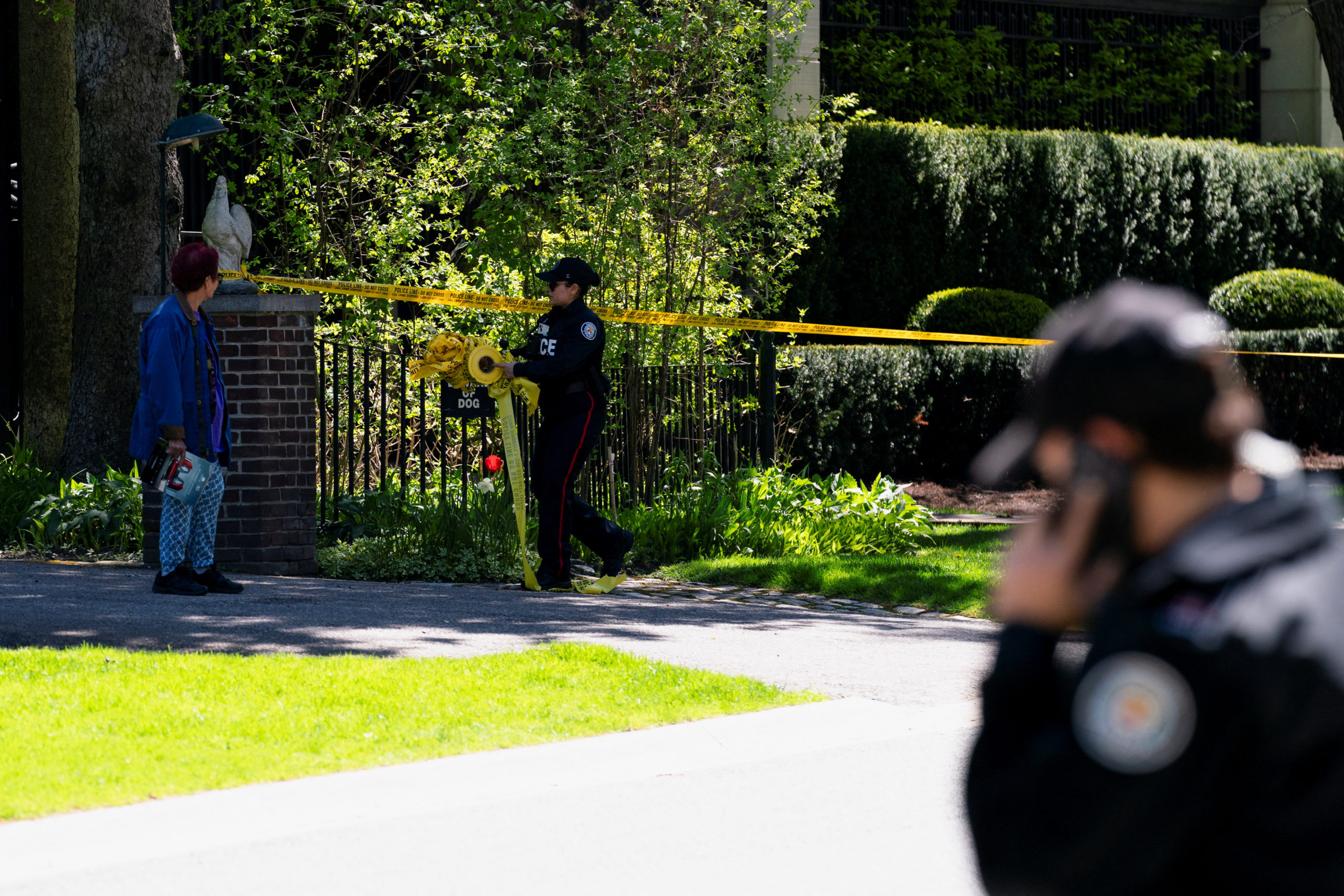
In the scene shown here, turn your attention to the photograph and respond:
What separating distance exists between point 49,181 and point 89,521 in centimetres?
513

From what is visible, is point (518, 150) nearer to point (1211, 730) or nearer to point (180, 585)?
point (180, 585)

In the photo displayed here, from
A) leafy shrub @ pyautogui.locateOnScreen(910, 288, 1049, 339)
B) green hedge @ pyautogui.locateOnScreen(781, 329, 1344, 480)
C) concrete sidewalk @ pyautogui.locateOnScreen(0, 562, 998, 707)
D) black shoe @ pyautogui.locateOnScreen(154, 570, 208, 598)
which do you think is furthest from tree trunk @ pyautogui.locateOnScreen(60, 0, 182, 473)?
leafy shrub @ pyautogui.locateOnScreen(910, 288, 1049, 339)

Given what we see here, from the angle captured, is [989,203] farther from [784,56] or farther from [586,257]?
[586,257]

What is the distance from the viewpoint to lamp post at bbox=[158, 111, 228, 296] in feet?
30.6

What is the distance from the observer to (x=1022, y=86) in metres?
22.2

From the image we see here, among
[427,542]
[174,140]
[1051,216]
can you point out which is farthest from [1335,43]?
[174,140]

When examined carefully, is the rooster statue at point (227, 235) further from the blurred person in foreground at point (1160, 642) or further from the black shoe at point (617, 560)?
the blurred person in foreground at point (1160, 642)

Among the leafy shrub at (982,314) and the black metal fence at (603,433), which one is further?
the leafy shrub at (982,314)

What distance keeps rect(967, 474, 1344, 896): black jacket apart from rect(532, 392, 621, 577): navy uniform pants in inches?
281

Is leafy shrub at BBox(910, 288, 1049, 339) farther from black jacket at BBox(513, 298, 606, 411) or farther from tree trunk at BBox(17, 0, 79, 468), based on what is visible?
tree trunk at BBox(17, 0, 79, 468)

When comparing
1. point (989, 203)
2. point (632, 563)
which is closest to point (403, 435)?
point (632, 563)

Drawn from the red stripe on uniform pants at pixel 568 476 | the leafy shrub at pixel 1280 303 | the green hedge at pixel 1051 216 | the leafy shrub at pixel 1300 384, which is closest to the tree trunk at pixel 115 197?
the red stripe on uniform pants at pixel 568 476

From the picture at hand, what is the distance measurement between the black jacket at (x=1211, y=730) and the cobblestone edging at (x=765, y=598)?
6.77 metres

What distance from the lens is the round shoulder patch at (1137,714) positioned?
1.39 meters
